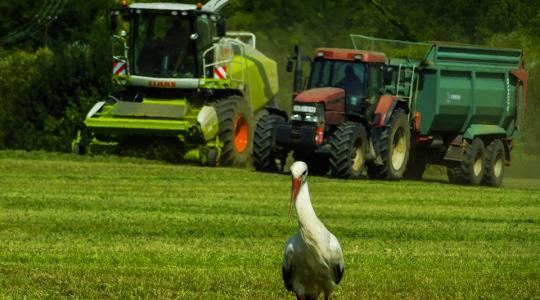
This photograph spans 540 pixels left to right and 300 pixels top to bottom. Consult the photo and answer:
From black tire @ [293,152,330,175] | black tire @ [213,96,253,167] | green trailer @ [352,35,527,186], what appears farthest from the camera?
black tire @ [213,96,253,167]

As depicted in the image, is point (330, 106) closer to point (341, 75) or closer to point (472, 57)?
point (341, 75)

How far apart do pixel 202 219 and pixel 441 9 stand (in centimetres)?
2707

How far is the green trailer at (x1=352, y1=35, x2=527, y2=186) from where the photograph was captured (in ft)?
104

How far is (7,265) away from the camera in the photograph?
552 inches

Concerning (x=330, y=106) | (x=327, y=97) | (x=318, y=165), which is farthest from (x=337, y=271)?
(x=318, y=165)

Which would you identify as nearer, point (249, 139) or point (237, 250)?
point (237, 250)

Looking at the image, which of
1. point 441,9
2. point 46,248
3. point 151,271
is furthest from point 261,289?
point 441,9

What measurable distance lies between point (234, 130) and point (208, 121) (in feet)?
5.61

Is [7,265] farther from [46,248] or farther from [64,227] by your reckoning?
[64,227]

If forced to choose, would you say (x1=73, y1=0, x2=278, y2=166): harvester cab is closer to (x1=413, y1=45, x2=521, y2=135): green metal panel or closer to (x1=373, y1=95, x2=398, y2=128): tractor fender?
(x1=373, y1=95, x2=398, y2=128): tractor fender

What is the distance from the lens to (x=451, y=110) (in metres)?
32.7

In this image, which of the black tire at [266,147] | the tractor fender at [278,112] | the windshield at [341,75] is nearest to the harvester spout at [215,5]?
the tractor fender at [278,112]

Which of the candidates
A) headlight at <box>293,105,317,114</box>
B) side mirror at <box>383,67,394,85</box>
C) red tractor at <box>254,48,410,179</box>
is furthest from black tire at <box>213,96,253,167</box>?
side mirror at <box>383,67,394,85</box>

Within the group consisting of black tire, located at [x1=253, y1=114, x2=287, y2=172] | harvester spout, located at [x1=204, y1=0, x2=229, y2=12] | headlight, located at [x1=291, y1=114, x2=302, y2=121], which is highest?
harvester spout, located at [x1=204, y1=0, x2=229, y2=12]
